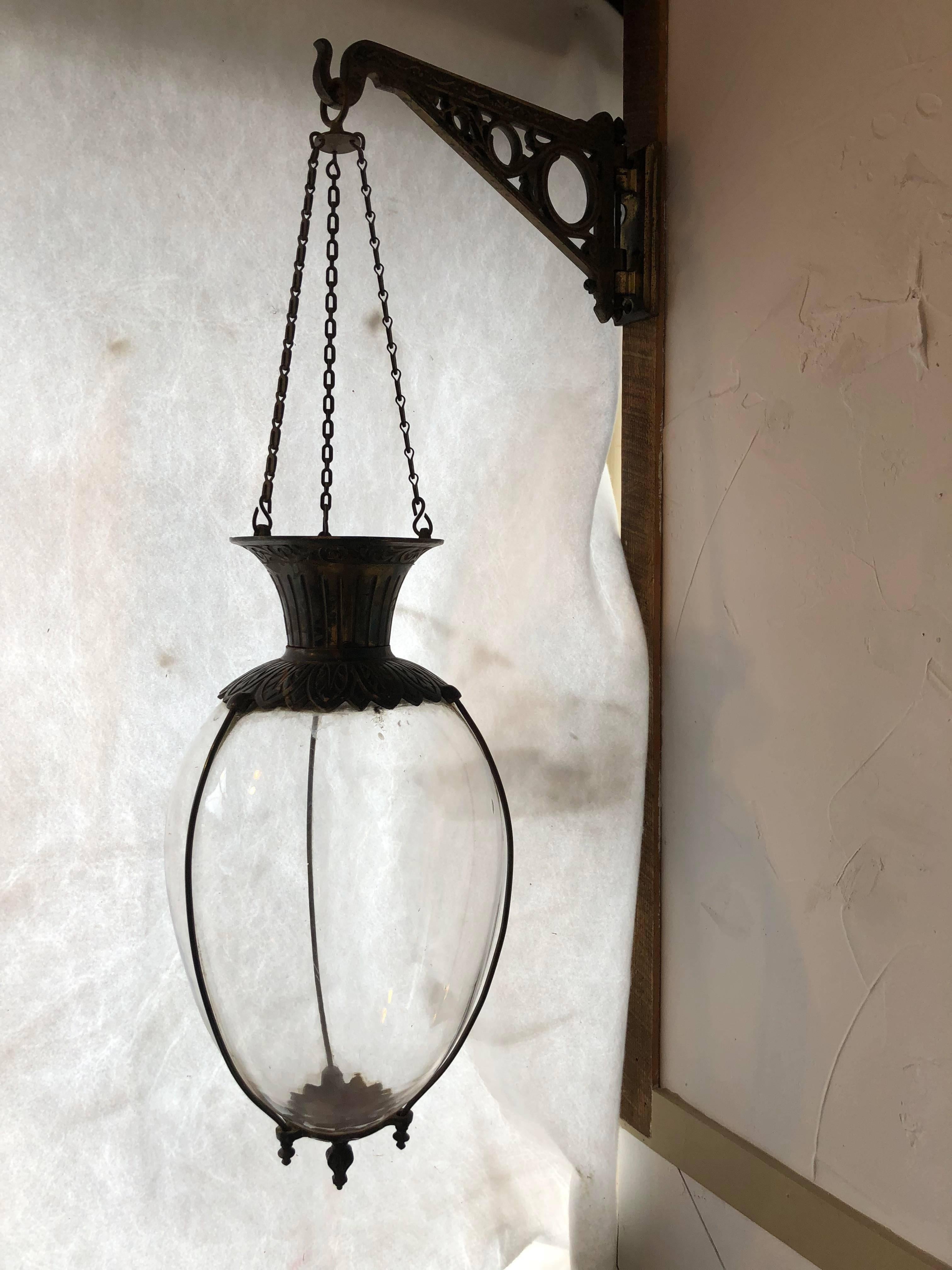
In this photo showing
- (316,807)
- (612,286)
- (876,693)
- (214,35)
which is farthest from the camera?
(612,286)

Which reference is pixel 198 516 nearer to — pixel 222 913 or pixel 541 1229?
pixel 222 913

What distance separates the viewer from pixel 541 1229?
116 centimetres

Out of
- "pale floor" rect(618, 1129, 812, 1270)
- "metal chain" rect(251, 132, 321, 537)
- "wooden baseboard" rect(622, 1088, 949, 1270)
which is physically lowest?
"pale floor" rect(618, 1129, 812, 1270)

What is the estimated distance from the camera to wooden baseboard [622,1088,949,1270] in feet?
2.77

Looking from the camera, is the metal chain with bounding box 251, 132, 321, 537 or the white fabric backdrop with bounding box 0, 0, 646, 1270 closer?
the metal chain with bounding box 251, 132, 321, 537

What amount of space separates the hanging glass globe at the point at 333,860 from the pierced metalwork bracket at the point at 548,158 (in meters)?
0.39

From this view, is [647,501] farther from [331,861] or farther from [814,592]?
[331,861]

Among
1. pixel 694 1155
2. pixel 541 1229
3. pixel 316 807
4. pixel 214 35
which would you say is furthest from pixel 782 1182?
pixel 214 35

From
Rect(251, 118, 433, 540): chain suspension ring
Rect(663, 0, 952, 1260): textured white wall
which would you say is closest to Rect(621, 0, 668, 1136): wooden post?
Rect(663, 0, 952, 1260): textured white wall

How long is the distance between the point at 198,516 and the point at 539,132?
514mm

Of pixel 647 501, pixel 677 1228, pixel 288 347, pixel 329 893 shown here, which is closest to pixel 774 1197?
pixel 677 1228

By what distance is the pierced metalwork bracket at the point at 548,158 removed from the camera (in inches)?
34.8

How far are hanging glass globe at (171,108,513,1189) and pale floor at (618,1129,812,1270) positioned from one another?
43 cm

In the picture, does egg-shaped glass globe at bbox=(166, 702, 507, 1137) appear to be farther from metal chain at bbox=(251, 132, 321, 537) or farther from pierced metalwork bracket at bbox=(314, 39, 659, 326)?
pierced metalwork bracket at bbox=(314, 39, 659, 326)
